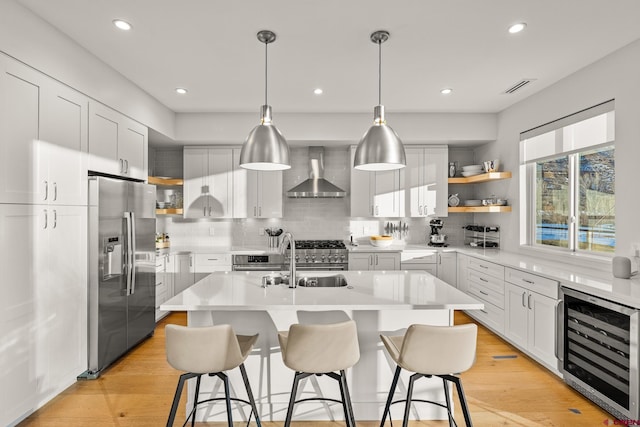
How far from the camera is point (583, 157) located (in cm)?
352

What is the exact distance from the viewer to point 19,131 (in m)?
2.27

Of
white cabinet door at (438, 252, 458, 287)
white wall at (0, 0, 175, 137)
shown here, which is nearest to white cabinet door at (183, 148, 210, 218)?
white wall at (0, 0, 175, 137)

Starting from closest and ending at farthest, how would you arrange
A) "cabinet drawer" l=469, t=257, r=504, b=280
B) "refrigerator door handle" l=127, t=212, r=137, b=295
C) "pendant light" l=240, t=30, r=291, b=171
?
"pendant light" l=240, t=30, r=291, b=171 → "refrigerator door handle" l=127, t=212, r=137, b=295 → "cabinet drawer" l=469, t=257, r=504, b=280

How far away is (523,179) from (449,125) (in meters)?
1.20

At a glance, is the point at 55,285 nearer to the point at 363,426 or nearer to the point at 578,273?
the point at 363,426

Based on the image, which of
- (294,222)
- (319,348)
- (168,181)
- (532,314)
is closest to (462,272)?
(532,314)

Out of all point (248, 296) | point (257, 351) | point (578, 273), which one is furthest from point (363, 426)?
point (578, 273)

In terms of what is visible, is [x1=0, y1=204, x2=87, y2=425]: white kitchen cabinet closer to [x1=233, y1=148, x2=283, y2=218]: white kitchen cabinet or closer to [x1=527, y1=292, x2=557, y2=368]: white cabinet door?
[x1=233, y1=148, x2=283, y2=218]: white kitchen cabinet

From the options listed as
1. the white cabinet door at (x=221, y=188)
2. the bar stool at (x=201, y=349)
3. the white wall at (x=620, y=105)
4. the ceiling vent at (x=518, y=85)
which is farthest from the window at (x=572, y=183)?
the white cabinet door at (x=221, y=188)

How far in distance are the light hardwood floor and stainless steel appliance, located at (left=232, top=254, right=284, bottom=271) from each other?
64.0 inches

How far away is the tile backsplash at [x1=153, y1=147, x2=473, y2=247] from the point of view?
5.49 meters

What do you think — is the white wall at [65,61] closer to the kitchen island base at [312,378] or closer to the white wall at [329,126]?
the white wall at [329,126]

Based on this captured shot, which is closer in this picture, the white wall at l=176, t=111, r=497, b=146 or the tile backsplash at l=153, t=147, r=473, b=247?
the white wall at l=176, t=111, r=497, b=146

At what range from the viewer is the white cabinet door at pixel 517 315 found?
3365 mm
